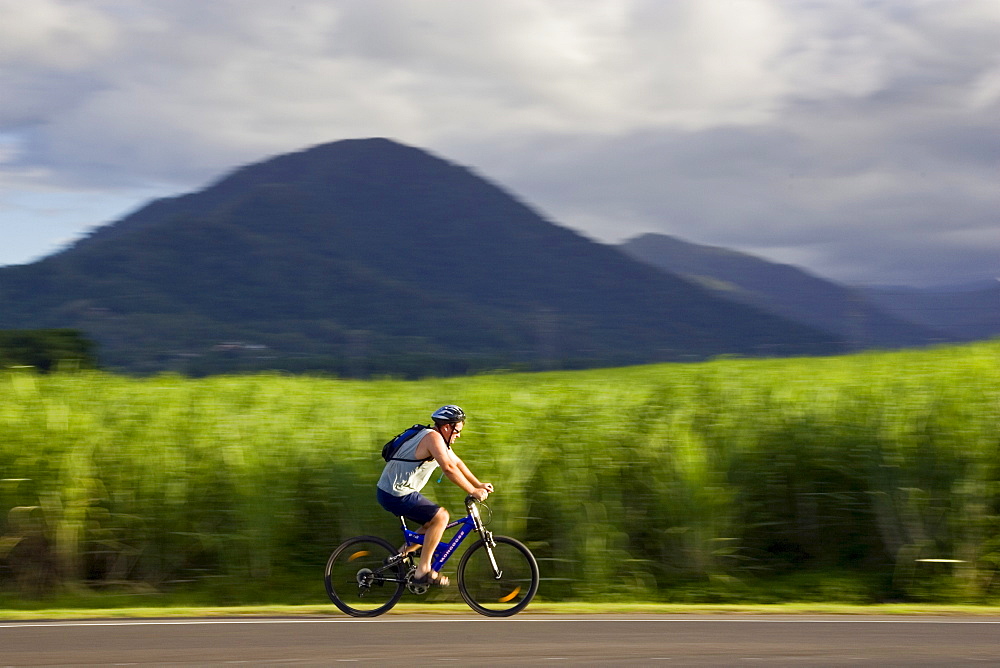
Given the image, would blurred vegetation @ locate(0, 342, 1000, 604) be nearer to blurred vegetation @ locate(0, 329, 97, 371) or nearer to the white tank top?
the white tank top

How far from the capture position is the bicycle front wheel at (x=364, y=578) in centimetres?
955

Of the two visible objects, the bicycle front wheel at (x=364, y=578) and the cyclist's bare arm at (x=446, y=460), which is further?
the bicycle front wheel at (x=364, y=578)

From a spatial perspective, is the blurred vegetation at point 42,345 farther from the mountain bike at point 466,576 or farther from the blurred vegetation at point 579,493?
the mountain bike at point 466,576

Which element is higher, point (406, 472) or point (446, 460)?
point (446, 460)

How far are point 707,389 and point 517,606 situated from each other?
528 cm

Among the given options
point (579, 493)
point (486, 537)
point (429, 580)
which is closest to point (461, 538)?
point (486, 537)

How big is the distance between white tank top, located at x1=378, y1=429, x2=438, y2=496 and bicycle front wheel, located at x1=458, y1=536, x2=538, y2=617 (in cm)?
81

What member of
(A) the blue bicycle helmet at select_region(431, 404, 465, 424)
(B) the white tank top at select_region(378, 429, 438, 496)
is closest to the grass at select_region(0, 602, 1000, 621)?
(B) the white tank top at select_region(378, 429, 438, 496)

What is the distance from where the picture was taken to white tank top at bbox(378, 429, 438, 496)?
913 centimetres

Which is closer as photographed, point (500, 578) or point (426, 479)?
point (426, 479)

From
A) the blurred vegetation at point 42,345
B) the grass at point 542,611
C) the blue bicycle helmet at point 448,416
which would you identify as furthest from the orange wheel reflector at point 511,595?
the blurred vegetation at point 42,345

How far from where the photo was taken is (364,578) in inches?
376

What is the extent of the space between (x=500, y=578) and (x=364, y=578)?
1243mm

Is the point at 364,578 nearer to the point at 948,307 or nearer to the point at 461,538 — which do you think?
the point at 461,538
